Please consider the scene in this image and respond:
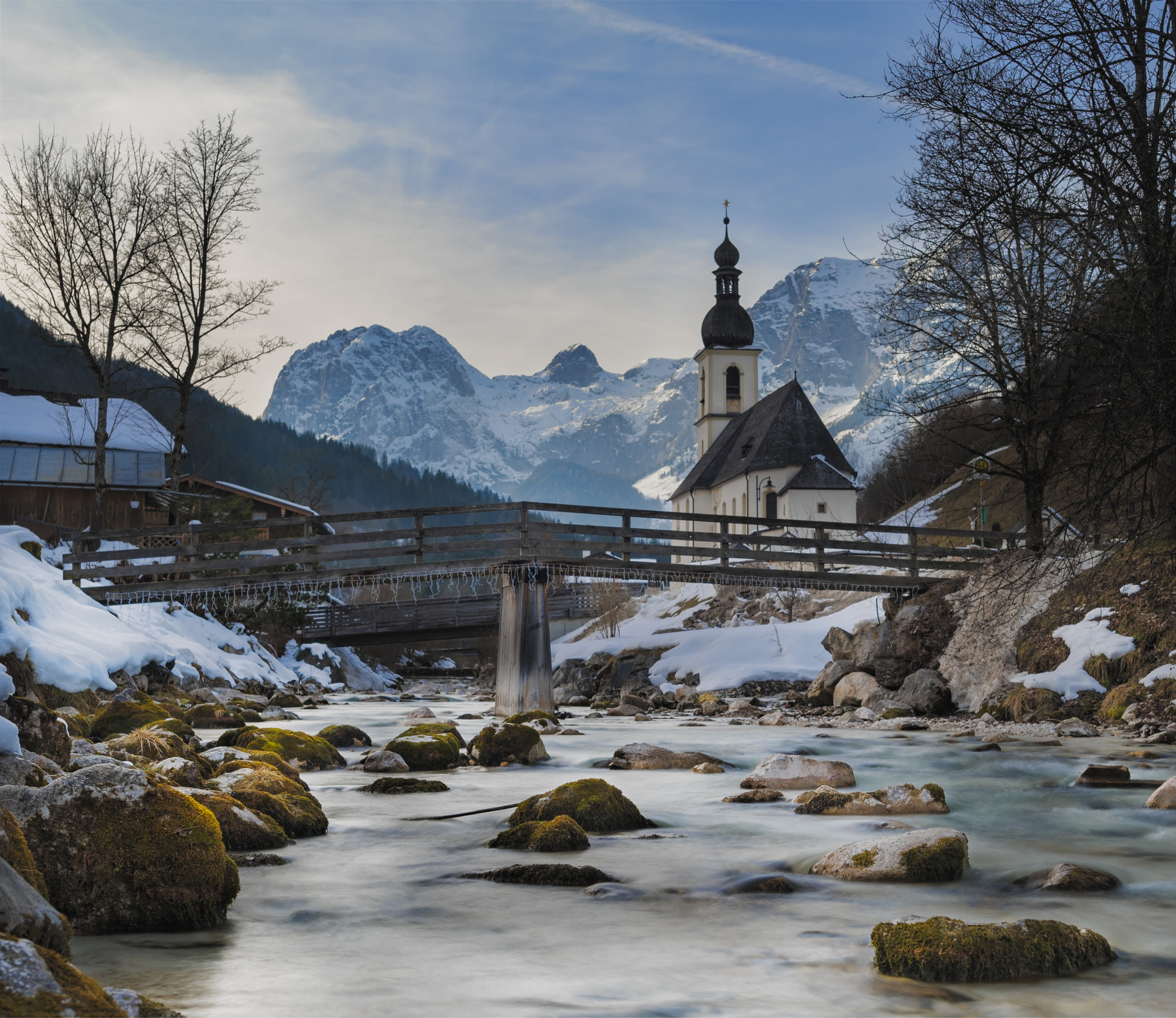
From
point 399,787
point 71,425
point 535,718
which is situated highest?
point 71,425

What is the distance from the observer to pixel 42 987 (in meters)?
2.81

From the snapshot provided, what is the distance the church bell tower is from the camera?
7806cm

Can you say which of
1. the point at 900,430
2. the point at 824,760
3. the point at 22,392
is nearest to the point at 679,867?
the point at 824,760

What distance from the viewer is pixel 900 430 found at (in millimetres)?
17656

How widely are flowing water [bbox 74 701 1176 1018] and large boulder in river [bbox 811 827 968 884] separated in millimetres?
114

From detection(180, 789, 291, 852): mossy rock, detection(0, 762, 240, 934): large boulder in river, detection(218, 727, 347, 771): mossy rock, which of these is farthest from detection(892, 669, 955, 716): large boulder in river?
detection(0, 762, 240, 934): large boulder in river

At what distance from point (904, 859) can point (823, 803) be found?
7.56ft

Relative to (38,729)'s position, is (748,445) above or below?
above

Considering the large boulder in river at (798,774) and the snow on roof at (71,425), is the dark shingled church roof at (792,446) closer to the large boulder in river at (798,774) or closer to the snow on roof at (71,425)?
the snow on roof at (71,425)

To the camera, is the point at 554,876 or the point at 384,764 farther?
the point at 384,764

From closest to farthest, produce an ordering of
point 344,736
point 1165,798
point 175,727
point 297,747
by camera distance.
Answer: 1. point 1165,798
2. point 175,727
3. point 297,747
4. point 344,736

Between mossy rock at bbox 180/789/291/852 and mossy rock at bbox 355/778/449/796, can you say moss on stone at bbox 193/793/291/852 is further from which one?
mossy rock at bbox 355/778/449/796

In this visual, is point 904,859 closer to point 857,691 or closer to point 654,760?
point 654,760

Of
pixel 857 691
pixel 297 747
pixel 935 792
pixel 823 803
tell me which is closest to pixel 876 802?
pixel 823 803
